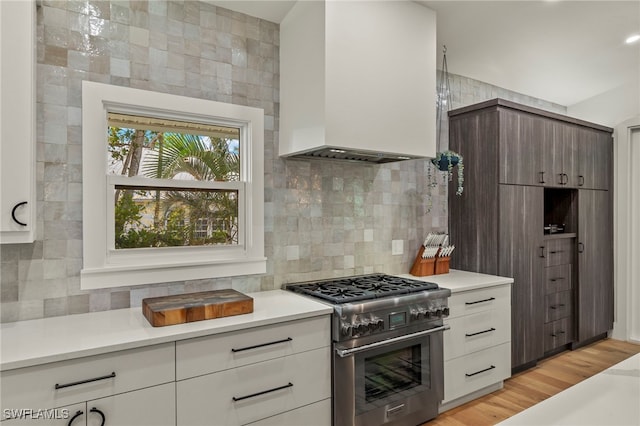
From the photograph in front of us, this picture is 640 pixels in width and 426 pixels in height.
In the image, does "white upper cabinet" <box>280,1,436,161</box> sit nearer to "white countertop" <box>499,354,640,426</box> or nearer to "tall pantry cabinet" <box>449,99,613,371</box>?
"tall pantry cabinet" <box>449,99,613,371</box>

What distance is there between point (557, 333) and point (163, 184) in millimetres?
3659

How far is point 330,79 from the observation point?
2256 millimetres

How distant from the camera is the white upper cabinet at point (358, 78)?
2.27 m

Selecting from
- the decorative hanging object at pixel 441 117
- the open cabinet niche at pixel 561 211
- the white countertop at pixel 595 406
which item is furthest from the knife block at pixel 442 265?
the white countertop at pixel 595 406

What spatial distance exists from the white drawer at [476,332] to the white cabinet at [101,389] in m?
1.84

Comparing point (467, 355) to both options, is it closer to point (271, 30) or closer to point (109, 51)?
point (271, 30)

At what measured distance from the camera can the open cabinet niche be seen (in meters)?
3.95

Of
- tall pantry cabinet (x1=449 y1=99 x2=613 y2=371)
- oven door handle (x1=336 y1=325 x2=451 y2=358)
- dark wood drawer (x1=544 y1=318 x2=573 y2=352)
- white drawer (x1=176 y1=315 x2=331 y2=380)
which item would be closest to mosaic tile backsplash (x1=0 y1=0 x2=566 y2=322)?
tall pantry cabinet (x1=449 y1=99 x2=613 y2=371)

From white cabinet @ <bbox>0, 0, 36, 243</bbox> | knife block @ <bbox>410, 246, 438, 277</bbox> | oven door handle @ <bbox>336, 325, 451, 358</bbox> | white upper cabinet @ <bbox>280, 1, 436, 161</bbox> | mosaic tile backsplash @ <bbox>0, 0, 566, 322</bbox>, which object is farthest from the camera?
knife block @ <bbox>410, 246, 438, 277</bbox>

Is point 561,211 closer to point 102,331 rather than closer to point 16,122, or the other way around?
point 102,331

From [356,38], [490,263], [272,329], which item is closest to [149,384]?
[272,329]

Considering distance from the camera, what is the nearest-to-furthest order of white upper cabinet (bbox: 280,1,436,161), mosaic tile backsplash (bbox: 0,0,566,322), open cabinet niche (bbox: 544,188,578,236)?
mosaic tile backsplash (bbox: 0,0,566,322) < white upper cabinet (bbox: 280,1,436,161) < open cabinet niche (bbox: 544,188,578,236)

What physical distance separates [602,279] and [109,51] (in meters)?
4.91

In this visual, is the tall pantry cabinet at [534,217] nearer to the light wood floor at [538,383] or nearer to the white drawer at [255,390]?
the light wood floor at [538,383]
